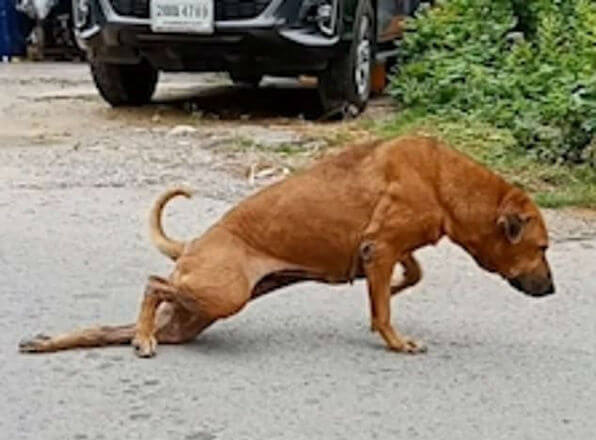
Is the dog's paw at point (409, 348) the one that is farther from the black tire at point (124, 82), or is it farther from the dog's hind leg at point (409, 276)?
the black tire at point (124, 82)

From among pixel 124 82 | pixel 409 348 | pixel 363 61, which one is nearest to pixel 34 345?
pixel 409 348

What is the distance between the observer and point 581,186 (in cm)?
711

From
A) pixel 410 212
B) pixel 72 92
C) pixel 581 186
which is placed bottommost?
pixel 72 92

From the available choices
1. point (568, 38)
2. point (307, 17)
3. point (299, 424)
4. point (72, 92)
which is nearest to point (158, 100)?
point (72, 92)

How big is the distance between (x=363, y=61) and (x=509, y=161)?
2.44m

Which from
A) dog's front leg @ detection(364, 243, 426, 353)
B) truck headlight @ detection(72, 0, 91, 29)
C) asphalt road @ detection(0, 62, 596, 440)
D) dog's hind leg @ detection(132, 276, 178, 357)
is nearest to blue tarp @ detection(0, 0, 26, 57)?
truck headlight @ detection(72, 0, 91, 29)

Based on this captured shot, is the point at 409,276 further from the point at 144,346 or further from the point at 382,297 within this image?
the point at 144,346

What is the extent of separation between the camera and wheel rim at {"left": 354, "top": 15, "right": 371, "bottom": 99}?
976cm

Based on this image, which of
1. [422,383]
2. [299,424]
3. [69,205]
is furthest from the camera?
[69,205]

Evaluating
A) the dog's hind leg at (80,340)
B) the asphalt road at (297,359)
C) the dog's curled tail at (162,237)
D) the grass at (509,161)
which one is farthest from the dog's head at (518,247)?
the grass at (509,161)

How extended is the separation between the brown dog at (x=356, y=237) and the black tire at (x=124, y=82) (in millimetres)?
5661

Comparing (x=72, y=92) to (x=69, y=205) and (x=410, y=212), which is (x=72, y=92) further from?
(x=410, y=212)

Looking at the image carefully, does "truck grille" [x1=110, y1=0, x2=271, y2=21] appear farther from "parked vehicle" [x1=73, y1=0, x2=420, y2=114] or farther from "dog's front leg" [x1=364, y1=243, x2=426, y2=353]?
"dog's front leg" [x1=364, y1=243, x2=426, y2=353]

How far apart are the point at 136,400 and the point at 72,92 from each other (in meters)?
8.16
